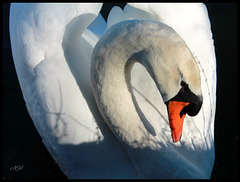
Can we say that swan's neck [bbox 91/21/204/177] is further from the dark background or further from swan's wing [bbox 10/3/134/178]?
the dark background

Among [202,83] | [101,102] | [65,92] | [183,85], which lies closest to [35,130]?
[65,92]

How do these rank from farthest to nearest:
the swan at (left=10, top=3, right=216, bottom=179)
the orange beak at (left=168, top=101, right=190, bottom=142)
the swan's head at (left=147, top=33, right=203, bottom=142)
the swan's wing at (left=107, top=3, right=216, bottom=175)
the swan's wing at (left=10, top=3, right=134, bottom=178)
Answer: the swan's wing at (left=107, top=3, right=216, bottom=175)
the swan's wing at (left=10, top=3, right=134, bottom=178)
the swan at (left=10, top=3, right=216, bottom=179)
the orange beak at (left=168, top=101, right=190, bottom=142)
the swan's head at (left=147, top=33, right=203, bottom=142)

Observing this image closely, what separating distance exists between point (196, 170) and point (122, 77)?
0.82 m

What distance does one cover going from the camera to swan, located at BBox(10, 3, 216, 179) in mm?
2115

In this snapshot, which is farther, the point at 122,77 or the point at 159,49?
the point at 122,77

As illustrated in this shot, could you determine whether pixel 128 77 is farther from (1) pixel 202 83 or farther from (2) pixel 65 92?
(1) pixel 202 83

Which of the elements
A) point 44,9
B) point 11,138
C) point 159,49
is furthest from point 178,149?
point 11,138

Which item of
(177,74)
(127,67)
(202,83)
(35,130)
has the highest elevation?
(177,74)

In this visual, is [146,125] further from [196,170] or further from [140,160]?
[196,170]

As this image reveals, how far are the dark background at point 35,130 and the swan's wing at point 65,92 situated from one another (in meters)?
0.79

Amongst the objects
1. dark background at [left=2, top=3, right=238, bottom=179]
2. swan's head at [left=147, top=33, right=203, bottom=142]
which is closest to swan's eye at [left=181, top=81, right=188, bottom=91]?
swan's head at [left=147, top=33, right=203, bottom=142]

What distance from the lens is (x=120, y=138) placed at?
227 centimetres

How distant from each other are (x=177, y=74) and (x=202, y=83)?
101 cm

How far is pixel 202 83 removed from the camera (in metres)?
2.57
